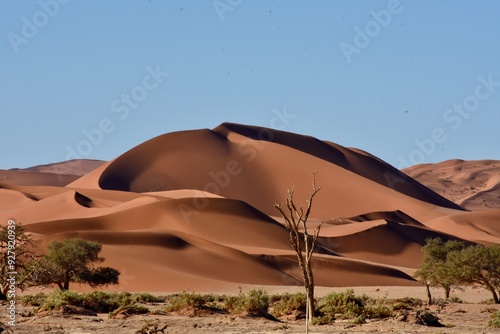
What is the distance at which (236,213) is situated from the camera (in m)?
66.9

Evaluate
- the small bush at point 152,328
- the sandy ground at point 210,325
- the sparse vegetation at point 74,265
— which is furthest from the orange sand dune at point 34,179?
the small bush at point 152,328

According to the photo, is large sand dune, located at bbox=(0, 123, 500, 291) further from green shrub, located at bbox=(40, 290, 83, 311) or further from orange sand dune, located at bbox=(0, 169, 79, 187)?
orange sand dune, located at bbox=(0, 169, 79, 187)

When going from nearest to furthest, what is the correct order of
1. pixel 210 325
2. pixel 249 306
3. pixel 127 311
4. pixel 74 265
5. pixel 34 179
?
1. pixel 210 325
2. pixel 249 306
3. pixel 127 311
4. pixel 74 265
5. pixel 34 179

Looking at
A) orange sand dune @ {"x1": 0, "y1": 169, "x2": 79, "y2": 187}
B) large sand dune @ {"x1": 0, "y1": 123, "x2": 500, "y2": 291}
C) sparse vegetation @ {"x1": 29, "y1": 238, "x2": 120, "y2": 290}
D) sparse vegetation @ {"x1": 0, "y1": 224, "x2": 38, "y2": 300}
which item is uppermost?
orange sand dune @ {"x1": 0, "y1": 169, "x2": 79, "y2": 187}

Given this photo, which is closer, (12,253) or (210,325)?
(12,253)

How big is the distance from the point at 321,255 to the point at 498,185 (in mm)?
107588

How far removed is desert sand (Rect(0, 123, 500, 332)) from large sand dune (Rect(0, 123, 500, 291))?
13cm

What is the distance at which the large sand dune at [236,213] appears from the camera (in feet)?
167

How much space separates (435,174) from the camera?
18062 cm

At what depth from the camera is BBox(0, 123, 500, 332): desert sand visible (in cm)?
5075

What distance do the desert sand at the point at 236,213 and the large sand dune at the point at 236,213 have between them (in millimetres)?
132

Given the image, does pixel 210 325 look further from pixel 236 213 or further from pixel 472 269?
pixel 236 213

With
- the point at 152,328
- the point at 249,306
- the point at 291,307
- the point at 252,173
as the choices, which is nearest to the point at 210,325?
the point at 152,328

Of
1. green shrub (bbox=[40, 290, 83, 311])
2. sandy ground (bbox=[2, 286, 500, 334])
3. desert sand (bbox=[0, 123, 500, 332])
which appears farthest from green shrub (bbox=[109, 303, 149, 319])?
desert sand (bbox=[0, 123, 500, 332])
